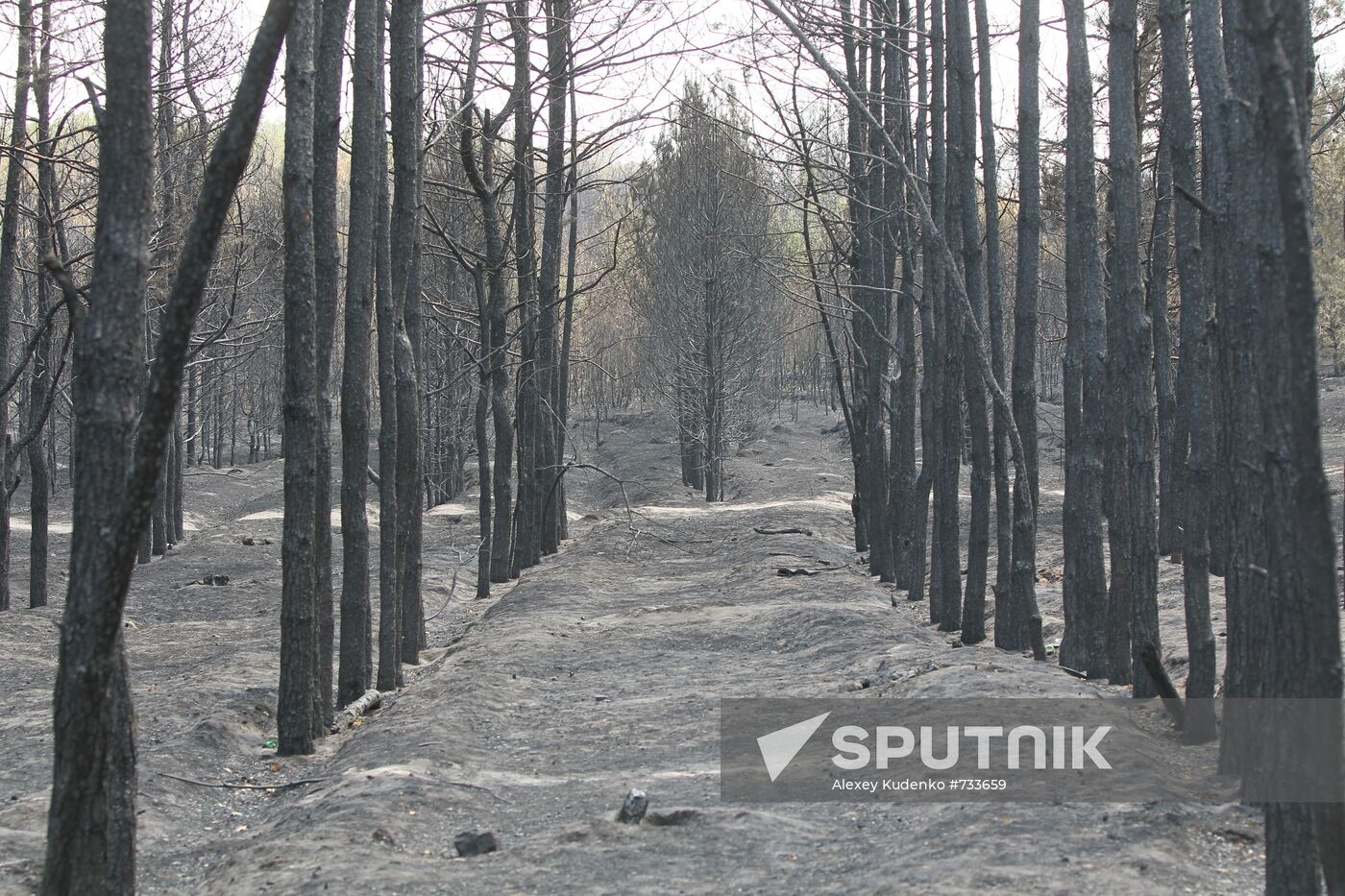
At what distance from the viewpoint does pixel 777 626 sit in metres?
11.1

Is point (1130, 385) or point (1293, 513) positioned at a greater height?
point (1130, 385)

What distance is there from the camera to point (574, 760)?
6875 mm

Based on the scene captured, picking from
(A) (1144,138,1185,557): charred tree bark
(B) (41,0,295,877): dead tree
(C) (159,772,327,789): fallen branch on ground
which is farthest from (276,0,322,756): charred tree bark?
(A) (1144,138,1185,557): charred tree bark

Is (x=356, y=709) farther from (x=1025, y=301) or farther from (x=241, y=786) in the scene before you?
(x=1025, y=301)

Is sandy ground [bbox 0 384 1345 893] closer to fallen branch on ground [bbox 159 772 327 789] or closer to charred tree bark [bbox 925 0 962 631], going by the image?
fallen branch on ground [bbox 159 772 327 789]

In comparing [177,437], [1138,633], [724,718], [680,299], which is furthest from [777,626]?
[680,299]

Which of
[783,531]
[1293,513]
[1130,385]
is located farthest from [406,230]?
[783,531]

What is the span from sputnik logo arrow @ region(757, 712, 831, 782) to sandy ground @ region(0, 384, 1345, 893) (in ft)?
0.94

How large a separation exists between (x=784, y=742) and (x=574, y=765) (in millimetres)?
1098

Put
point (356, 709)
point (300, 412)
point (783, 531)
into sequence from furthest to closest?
point (783, 531) < point (356, 709) < point (300, 412)

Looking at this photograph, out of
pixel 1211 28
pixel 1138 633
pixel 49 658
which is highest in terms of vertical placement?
pixel 1211 28

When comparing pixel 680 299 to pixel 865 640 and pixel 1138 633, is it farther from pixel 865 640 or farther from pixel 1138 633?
pixel 1138 633

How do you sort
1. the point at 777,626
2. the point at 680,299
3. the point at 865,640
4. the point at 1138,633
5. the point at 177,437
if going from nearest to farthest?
the point at 1138,633 < the point at 865,640 < the point at 777,626 < the point at 177,437 < the point at 680,299

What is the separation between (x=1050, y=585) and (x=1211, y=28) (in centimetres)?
986
